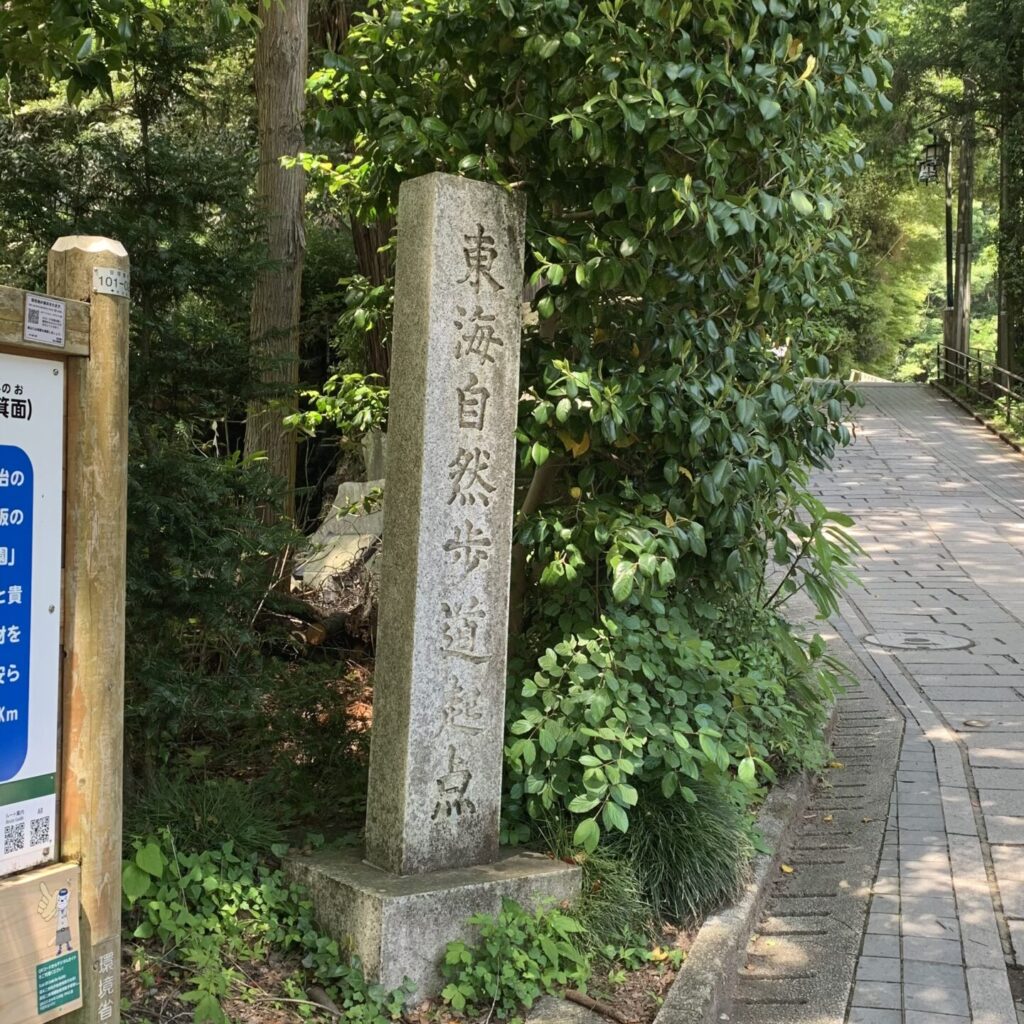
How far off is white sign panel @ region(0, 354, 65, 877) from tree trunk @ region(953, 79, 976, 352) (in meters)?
24.3

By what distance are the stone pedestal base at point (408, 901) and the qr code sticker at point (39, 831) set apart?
1384 millimetres

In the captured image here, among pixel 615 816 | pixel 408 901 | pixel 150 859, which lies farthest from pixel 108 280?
pixel 615 816

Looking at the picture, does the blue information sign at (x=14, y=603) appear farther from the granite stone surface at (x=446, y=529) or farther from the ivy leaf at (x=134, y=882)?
the granite stone surface at (x=446, y=529)

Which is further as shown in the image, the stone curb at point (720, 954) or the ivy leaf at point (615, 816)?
the ivy leaf at point (615, 816)

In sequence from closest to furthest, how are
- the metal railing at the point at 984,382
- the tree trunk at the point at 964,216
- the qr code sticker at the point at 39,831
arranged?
the qr code sticker at the point at 39,831
the metal railing at the point at 984,382
the tree trunk at the point at 964,216

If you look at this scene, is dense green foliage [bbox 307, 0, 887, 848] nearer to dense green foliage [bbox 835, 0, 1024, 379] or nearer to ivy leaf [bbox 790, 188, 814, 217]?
ivy leaf [bbox 790, 188, 814, 217]

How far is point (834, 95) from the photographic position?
4605 millimetres

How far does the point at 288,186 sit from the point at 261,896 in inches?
206

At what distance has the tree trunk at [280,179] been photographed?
727cm

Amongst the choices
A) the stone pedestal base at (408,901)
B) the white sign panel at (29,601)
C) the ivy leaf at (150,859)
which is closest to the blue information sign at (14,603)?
the white sign panel at (29,601)

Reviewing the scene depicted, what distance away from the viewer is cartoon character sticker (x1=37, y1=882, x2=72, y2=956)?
2365 millimetres

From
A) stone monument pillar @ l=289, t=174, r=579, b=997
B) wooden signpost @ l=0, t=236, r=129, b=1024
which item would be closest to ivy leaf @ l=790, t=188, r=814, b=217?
stone monument pillar @ l=289, t=174, r=579, b=997

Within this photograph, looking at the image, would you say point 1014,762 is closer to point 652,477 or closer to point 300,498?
point 652,477

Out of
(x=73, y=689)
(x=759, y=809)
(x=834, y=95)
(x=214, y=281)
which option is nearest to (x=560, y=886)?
(x=759, y=809)
